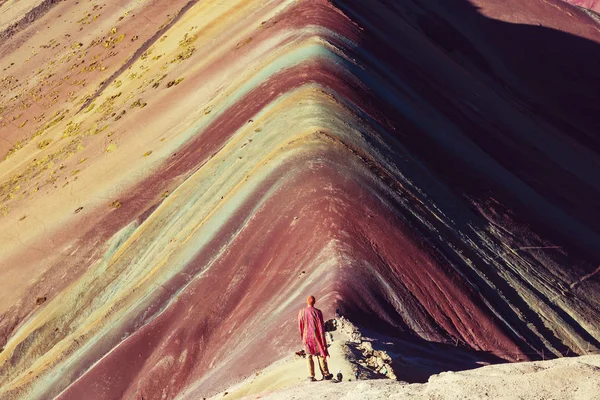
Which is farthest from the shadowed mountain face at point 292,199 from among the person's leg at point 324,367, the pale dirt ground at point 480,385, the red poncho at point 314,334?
the pale dirt ground at point 480,385

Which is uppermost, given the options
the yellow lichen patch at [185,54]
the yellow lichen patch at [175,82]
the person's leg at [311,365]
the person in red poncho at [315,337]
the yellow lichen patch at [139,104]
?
the person in red poncho at [315,337]

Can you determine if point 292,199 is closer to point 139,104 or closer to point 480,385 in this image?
point 480,385

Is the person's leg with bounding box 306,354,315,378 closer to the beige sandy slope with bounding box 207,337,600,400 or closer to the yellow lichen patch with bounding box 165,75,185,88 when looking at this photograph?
the beige sandy slope with bounding box 207,337,600,400

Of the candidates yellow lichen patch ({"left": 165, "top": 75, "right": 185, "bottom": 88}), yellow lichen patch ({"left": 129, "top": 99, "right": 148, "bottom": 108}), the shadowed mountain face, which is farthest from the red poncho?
yellow lichen patch ({"left": 129, "top": 99, "right": 148, "bottom": 108})

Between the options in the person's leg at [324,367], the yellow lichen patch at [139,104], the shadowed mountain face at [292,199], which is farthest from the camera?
the yellow lichen patch at [139,104]

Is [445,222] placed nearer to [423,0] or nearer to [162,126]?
[162,126]

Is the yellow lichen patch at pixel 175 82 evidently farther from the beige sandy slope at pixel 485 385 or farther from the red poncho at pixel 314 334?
the red poncho at pixel 314 334

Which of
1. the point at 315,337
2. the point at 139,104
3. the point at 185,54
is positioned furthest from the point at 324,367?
the point at 185,54
